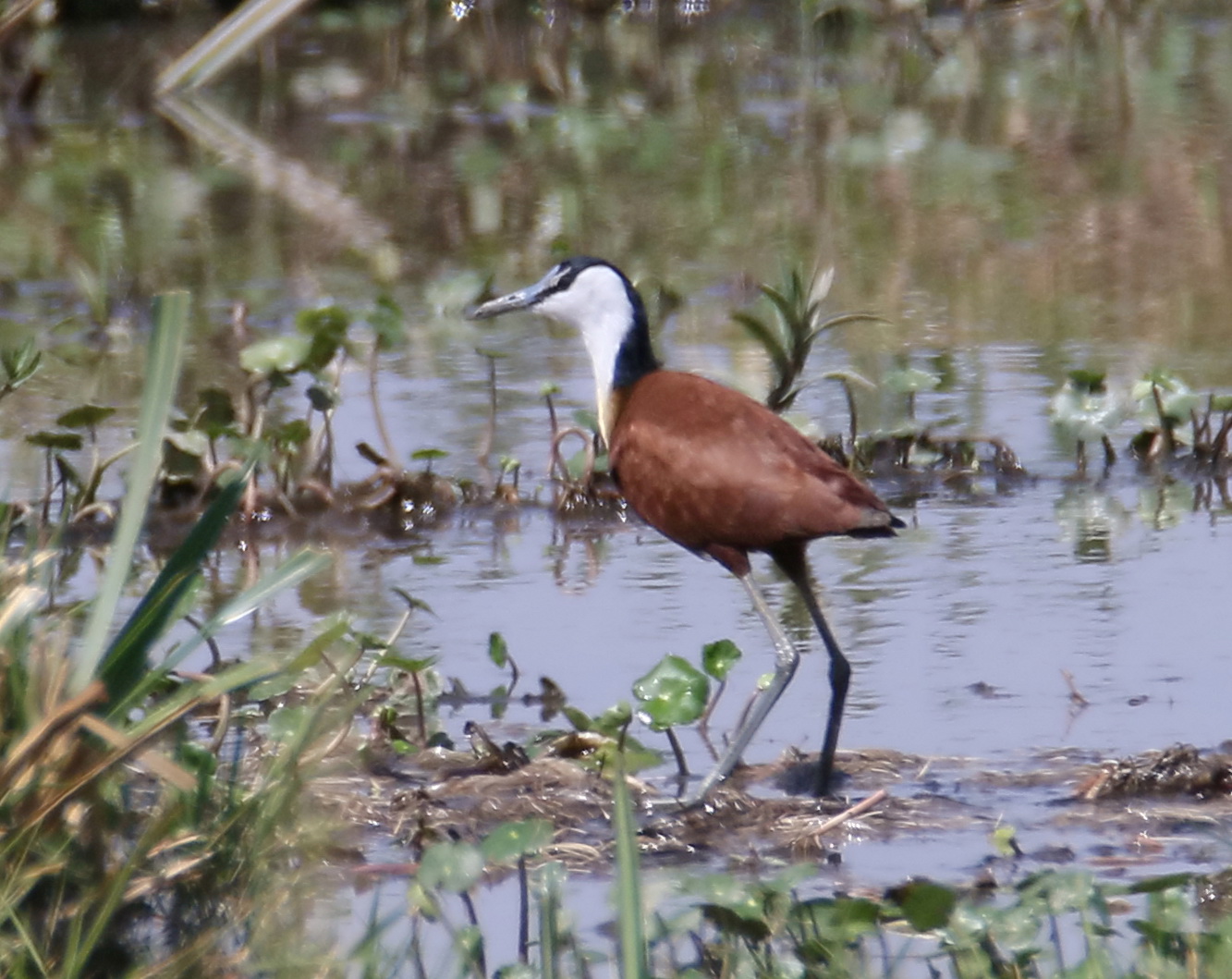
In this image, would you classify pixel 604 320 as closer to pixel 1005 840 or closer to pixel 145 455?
pixel 1005 840

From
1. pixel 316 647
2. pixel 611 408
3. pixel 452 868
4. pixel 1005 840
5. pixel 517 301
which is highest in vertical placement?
pixel 517 301

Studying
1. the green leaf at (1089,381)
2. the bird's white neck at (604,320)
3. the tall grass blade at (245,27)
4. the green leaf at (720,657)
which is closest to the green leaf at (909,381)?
the green leaf at (1089,381)

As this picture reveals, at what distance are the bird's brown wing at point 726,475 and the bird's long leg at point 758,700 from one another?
0.46ft

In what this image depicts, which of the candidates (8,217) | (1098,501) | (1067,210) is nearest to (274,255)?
(8,217)

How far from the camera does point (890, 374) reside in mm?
6492

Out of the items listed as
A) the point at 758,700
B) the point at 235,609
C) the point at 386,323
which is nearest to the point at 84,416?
the point at 386,323

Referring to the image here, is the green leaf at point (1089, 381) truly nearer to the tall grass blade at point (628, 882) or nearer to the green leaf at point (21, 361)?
the green leaf at point (21, 361)

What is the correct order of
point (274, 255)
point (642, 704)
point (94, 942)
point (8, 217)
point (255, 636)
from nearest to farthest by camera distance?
point (94, 942)
point (642, 704)
point (255, 636)
point (274, 255)
point (8, 217)

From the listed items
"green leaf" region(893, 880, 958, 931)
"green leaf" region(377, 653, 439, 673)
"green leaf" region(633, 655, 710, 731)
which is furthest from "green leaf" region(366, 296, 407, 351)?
"green leaf" region(893, 880, 958, 931)

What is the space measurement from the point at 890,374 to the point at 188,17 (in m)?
12.9

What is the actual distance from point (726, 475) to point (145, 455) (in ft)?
6.82

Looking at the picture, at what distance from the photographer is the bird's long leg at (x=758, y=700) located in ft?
14.1

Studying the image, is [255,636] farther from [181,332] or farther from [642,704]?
[181,332]

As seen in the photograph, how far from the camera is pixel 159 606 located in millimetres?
2572
